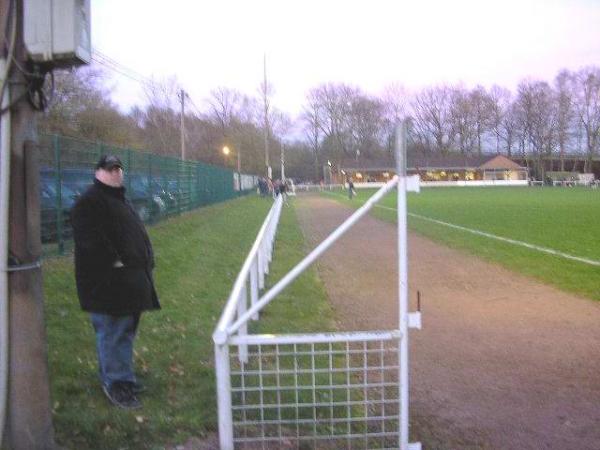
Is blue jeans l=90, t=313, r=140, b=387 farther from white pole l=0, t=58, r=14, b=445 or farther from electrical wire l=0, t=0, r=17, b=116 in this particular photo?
electrical wire l=0, t=0, r=17, b=116

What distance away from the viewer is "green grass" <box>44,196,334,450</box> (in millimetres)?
4160

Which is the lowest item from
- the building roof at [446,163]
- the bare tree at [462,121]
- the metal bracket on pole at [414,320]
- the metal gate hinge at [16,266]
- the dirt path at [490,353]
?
the dirt path at [490,353]

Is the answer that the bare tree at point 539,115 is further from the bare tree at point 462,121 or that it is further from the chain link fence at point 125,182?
the chain link fence at point 125,182

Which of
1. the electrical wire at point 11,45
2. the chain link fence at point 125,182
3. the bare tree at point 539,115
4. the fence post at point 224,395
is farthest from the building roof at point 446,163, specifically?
the electrical wire at point 11,45

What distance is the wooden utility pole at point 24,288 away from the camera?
338 cm

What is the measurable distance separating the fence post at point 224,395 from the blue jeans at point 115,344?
103cm

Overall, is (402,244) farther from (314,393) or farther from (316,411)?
(316,411)

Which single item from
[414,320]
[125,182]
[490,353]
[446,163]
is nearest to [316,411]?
[414,320]

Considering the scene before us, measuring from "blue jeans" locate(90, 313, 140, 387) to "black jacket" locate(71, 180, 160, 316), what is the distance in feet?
0.42

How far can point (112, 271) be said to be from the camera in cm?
430

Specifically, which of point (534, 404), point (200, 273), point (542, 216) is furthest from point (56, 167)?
point (542, 216)

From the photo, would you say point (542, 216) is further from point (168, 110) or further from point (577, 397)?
point (168, 110)

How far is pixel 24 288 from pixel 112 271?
0.89m

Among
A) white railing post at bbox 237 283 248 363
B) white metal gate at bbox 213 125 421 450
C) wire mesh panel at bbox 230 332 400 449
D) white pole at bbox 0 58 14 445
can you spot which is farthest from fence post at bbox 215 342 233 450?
white pole at bbox 0 58 14 445
